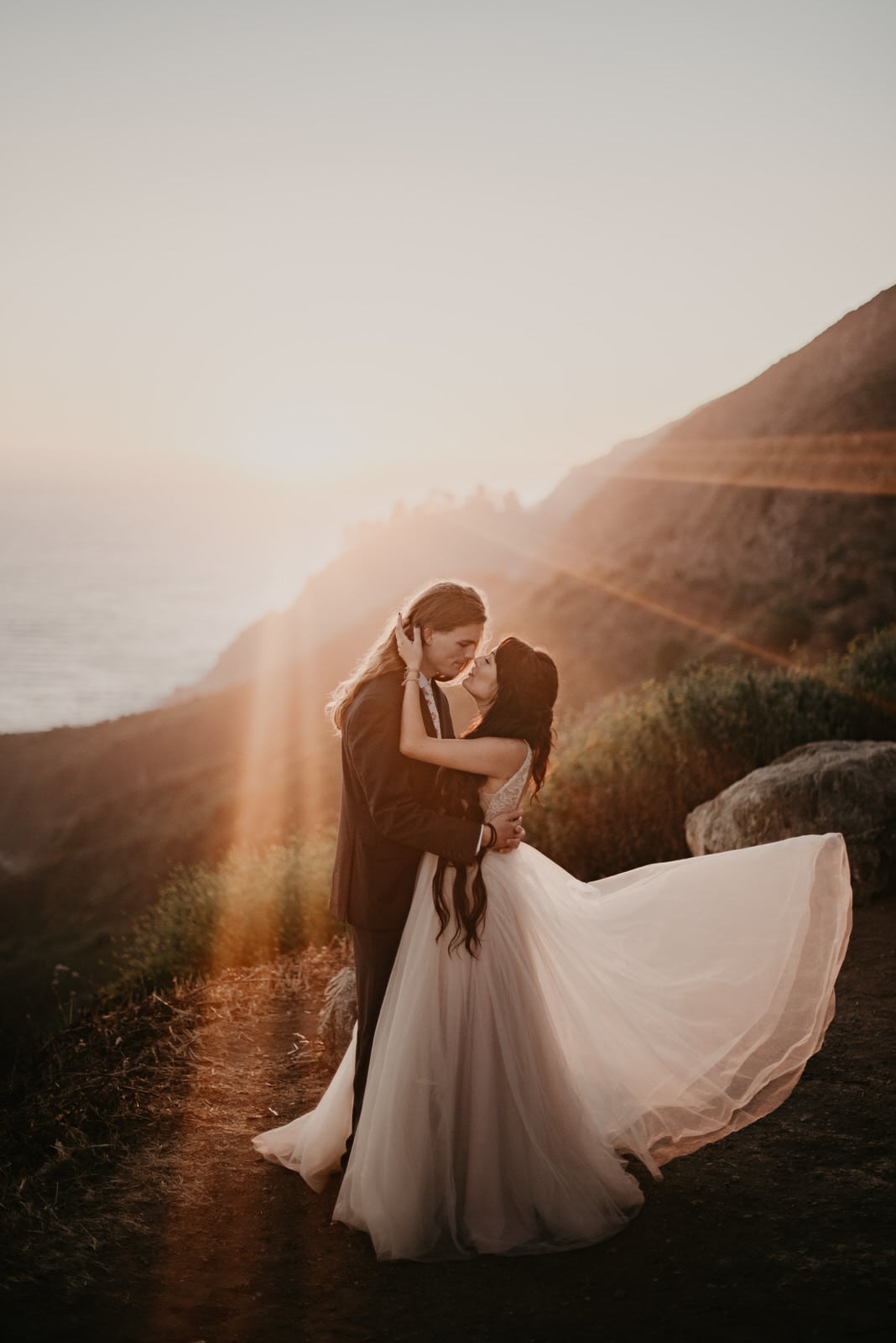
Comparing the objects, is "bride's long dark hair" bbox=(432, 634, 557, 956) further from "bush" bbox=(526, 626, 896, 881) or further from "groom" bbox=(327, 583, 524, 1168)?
"bush" bbox=(526, 626, 896, 881)

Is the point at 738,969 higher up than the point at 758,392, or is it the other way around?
the point at 758,392

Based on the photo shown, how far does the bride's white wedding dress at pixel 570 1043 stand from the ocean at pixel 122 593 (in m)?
43.6

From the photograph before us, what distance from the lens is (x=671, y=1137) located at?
3.79 meters

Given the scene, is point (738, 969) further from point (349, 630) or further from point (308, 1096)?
point (349, 630)

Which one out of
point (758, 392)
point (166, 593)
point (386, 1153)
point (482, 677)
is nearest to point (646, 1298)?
point (386, 1153)

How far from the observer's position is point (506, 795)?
365 centimetres

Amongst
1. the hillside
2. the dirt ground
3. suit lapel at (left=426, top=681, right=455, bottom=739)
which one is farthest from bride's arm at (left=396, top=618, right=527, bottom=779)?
the hillside

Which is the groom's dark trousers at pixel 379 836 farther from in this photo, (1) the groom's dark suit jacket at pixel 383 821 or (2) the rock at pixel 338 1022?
(2) the rock at pixel 338 1022

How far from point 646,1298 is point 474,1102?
846mm

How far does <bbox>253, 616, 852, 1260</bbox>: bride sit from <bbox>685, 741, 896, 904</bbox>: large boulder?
3.13 m

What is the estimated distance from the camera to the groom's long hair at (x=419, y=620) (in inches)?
141

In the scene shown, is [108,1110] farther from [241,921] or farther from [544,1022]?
[241,921]

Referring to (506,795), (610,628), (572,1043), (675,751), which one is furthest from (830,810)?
(610,628)

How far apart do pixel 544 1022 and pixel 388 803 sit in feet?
3.58
